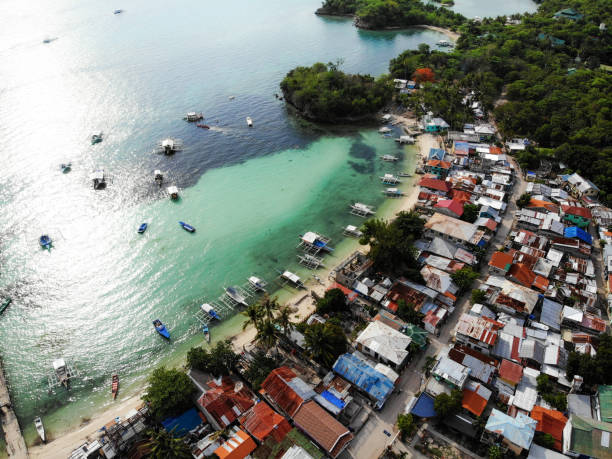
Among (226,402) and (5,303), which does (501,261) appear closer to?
(226,402)

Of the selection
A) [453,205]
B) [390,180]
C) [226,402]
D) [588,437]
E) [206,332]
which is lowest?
[206,332]

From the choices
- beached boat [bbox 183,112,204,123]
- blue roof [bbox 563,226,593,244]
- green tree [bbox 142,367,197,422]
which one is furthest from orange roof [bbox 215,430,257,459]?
beached boat [bbox 183,112,204,123]

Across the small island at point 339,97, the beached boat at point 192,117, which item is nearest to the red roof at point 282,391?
the small island at point 339,97

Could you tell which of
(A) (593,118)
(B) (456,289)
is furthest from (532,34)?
(B) (456,289)

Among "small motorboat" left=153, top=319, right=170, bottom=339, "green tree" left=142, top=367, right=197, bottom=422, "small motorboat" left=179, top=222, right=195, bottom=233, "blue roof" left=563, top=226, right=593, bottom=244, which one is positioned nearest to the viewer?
"green tree" left=142, top=367, right=197, bottom=422

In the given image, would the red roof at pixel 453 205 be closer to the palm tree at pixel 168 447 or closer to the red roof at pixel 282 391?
the red roof at pixel 282 391

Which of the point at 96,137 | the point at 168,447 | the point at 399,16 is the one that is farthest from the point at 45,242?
the point at 399,16

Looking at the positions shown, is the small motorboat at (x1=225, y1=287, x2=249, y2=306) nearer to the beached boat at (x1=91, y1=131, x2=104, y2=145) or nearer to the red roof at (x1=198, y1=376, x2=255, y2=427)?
the red roof at (x1=198, y1=376, x2=255, y2=427)
